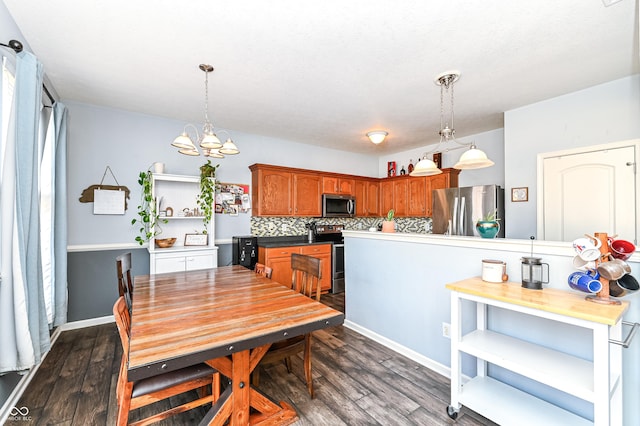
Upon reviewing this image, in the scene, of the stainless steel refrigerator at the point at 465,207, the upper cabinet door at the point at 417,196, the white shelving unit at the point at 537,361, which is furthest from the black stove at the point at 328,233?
the white shelving unit at the point at 537,361

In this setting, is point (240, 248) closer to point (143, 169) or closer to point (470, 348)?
point (143, 169)

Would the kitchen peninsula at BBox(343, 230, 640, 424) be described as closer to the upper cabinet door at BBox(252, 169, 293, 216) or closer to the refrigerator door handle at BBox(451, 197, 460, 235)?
the upper cabinet door at BBox(252, 169, 293, 216)

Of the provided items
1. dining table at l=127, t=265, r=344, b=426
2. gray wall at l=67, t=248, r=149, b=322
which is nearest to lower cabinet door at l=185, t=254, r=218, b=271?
gray wall at l=67, t=248, r=149, b=322

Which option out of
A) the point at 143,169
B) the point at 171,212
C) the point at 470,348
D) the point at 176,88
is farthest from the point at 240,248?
the point at 470,348

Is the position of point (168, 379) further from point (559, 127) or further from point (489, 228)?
point (559, 127)

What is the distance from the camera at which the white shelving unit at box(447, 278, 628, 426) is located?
1270 mm

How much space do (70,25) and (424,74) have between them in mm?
2855

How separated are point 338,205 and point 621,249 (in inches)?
164

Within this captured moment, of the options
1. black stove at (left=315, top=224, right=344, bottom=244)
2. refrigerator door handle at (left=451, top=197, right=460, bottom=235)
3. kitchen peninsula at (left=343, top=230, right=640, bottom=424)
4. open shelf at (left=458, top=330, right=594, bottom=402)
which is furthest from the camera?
black stove at (left=315, top=224, right=344, bottom=244)

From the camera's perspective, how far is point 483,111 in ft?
11.6

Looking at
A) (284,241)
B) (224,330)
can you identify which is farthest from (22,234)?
(284,241)

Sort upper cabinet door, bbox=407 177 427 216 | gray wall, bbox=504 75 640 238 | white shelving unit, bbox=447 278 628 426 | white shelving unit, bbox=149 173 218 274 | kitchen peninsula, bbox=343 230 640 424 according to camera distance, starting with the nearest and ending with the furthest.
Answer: white shelving unit, bbox=447 278 628 426 < kitchen peninsula, bbox=343 230 640 424 < gray wall, bbox=504 75 640 238 < white shelving unit, bbox=149 173 218 274 < upper cabinet door, bbox=407 177 427 216

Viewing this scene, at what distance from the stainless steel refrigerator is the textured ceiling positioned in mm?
1086

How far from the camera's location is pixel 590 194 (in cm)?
287
